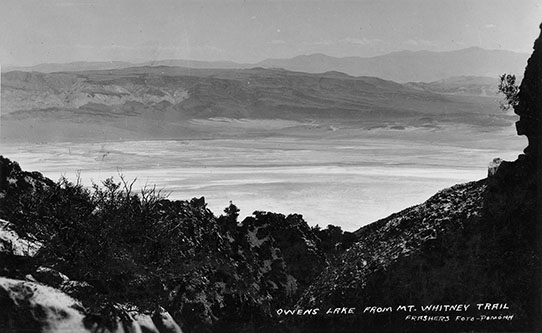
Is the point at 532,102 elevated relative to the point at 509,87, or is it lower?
lower

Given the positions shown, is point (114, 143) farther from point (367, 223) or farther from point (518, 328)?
point (518, 328)

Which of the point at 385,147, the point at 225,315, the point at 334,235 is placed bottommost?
the point at 225,315

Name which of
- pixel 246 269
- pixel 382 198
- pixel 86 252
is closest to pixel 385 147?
pixel 382 198

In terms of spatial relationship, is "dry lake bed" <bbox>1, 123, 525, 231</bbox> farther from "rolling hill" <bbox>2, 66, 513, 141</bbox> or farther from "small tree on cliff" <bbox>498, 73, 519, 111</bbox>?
"small tree on cliff" <bbox>498, 73, 519, 111</bbox>

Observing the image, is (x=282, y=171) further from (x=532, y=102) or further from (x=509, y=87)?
(x=532, y=102)

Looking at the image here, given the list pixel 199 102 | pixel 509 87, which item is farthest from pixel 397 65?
pixel 199 102

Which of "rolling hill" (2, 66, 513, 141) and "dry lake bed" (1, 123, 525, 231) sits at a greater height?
"rolling hill" (2, 66, 513, 141)

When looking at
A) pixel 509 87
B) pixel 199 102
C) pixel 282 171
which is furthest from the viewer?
pixel 199 102

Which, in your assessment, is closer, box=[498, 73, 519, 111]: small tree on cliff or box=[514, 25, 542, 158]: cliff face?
box=[514, 25, 542, 158]: cliff face
